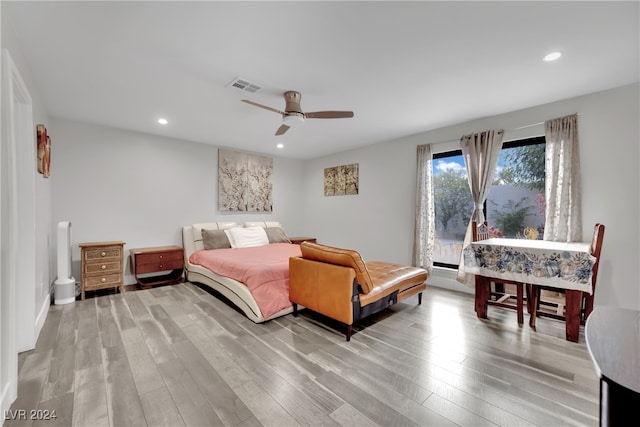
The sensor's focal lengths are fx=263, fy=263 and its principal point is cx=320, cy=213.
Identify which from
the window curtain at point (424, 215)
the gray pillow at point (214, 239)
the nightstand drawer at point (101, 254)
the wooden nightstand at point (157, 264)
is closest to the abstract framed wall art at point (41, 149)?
the nightstand drawer at point (101, 254)

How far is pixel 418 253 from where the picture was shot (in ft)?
14.2

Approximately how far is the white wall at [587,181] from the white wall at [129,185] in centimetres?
300

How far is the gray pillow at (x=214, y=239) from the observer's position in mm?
4586

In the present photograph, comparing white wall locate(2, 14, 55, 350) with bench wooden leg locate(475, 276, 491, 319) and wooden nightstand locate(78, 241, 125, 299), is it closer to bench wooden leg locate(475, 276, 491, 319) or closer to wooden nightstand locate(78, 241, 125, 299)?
wooden nightstand locate(78, 241, 125, 299)

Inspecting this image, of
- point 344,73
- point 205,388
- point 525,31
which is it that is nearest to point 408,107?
point 344,73

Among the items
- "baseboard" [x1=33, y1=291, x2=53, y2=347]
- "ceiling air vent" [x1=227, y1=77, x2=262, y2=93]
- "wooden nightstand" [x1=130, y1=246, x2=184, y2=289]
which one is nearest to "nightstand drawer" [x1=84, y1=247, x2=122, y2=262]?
"wooden nightstand" [x1=130, y1=246, x2=184, y2=289]

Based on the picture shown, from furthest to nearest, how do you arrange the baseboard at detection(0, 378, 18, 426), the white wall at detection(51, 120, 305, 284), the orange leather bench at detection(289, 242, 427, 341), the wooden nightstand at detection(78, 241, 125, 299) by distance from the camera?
the white wall at detection(51, 120, 305, 284), the wooden nightstand at detection(78, 241, 125, 299), the orange leather bench at detection(289, 242, 427, 341), the baseboard at detection(0, 378, 18, 426)

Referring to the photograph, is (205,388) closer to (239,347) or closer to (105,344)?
(239,347)

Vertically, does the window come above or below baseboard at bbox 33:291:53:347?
above

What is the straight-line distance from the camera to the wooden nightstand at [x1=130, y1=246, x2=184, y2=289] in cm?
401

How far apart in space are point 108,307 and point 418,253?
4.41 meters

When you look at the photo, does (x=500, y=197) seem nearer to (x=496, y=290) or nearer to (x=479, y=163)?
(x=479, y=163)

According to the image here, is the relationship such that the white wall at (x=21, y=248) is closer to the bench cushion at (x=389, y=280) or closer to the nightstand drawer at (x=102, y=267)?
the nightstand drawer at (x=102, y=267)

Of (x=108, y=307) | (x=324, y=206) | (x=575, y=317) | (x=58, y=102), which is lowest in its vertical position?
(x=108, y=307)
